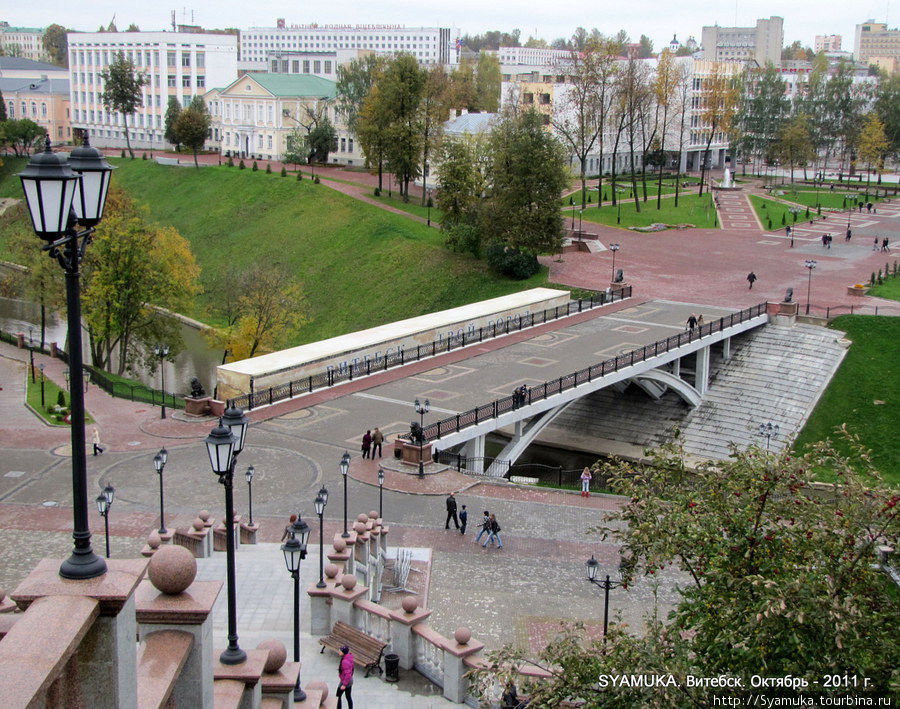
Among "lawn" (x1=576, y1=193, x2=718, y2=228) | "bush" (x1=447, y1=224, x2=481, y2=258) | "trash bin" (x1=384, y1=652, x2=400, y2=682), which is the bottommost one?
"trash bin" (x1=384, y1=652, x2=400, y2=682)

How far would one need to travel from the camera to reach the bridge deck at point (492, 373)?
32562 mm

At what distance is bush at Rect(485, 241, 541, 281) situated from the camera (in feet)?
190

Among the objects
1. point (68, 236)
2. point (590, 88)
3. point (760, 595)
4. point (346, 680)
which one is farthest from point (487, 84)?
point (68, 236)

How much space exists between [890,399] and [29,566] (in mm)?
34671

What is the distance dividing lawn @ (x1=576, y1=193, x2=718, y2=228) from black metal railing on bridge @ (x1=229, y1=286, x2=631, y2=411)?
21.3 meters

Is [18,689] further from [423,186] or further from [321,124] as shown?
[321,124]

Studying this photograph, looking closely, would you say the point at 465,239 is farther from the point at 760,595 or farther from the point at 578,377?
the point at 760,595

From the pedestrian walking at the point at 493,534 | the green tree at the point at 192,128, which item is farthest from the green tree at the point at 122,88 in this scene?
the pedestrian walking at the point at 493,534

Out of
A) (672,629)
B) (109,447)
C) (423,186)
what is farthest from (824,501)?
(423,186)

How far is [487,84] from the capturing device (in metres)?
121

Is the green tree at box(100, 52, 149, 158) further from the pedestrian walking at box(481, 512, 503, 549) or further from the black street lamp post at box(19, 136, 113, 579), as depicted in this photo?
the black street lamp post at box(19, 136, 113, 579)

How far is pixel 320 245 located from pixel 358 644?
57.3m

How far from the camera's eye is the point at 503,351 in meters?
42.0

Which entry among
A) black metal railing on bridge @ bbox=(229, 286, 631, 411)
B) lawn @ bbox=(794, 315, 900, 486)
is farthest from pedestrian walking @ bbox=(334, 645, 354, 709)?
lawn @ bbox=(794, 315, 900, 486)
